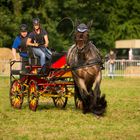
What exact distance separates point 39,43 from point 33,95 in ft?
4.67

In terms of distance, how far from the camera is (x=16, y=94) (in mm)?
15430

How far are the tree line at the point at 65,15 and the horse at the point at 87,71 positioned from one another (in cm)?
3391

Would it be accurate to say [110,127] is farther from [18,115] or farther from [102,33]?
[102,33]

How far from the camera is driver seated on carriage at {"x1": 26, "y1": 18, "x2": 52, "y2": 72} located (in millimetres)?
14984

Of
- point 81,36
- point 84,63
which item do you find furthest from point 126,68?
point 81,36

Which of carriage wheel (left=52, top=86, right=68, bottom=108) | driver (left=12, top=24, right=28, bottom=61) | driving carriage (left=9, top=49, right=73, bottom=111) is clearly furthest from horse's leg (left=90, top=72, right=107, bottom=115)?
driver (left=12, top=24, right=28, bottom=61)

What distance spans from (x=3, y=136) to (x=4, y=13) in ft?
134

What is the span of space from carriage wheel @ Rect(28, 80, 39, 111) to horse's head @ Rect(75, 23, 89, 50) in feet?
5.60

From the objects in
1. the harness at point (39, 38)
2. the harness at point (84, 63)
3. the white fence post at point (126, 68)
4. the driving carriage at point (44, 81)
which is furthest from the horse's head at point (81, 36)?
the white fence post at point (126, 68)

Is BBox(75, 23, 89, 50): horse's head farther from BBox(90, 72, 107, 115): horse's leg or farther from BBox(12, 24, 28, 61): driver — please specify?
BBox(12, 24, 28, 61): driver

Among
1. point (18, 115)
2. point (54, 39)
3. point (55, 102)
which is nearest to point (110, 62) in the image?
point (54, 39)

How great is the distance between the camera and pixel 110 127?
1134 centimetres

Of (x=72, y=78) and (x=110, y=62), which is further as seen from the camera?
(x=110, y=62)

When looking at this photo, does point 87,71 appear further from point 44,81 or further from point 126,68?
point 126,68
